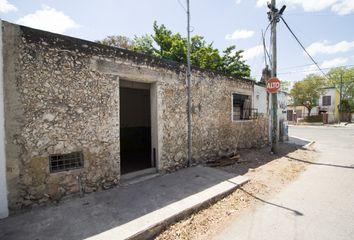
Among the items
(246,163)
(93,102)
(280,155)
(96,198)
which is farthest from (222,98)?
(96,198)

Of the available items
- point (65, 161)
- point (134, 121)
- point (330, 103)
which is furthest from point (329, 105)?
point (65, 161)

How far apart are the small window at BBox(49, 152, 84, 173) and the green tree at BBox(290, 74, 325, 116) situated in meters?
35.8

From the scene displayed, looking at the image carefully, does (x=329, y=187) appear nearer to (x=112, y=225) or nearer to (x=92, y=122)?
(x=112, y=225)

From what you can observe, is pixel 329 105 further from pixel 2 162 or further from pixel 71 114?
pixel 2 162

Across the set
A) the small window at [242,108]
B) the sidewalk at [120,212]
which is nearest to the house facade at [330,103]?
the small window at [242,108]

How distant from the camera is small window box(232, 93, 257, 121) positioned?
917cm

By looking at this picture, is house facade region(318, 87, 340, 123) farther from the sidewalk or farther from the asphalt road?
the sidewalk

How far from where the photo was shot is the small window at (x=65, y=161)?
4.02 meters

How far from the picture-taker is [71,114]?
4199 millimetres

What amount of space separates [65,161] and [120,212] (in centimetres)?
157

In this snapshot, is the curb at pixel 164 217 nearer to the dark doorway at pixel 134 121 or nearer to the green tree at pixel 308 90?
the dark doorway at pixel 134 121

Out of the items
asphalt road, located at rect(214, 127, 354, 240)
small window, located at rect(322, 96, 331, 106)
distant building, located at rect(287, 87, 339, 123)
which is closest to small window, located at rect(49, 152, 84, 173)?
asphalt road, located at rect(214, 127, 354, 240)

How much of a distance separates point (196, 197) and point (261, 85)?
835cm

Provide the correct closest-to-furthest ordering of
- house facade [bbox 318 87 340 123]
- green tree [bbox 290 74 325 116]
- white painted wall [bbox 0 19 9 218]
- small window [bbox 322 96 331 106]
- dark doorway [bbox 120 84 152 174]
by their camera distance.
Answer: white painted wall [bbox 0 19 9 218], dark doorway [bbox 120 84 152 174], green tree [bbox 290 74 325 116], house facade [bbox 318 87 340 123], small window [bbox 322 96 331 106]
